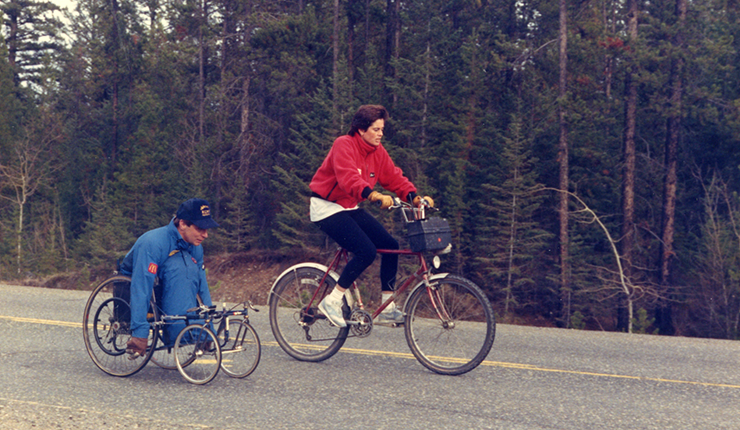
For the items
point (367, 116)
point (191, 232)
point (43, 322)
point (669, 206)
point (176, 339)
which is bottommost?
point (43, 322)

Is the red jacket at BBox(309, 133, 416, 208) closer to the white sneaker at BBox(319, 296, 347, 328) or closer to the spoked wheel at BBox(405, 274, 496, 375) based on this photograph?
the white sneaker at BBox(319, 296, 347, 328)

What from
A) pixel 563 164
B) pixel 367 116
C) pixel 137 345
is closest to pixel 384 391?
pixel 137 345

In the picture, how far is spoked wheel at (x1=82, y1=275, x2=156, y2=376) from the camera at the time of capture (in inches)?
203

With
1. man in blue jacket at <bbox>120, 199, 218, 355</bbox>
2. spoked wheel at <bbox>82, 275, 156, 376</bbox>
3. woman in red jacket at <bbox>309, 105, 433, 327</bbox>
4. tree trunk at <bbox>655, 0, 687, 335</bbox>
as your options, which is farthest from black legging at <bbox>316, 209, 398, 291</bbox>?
tree trunk at <bbox>655, 0, 687, 335</bbox>

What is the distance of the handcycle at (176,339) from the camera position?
496 cm

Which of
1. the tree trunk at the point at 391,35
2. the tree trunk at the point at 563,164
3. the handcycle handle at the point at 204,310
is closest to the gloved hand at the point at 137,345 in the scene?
the handcycle handle at the point at 204,310

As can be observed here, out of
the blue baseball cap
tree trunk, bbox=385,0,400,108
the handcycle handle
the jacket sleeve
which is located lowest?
the handcycle handle

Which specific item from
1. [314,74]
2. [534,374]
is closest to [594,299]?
[314,74]

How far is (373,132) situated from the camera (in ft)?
18.6

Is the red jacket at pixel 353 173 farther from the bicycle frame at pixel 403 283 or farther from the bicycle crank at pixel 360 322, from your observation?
the bicycle crank at pixel 360 322

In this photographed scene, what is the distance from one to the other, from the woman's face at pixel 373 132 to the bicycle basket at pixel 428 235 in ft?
2.66

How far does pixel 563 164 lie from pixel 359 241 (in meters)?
24.3

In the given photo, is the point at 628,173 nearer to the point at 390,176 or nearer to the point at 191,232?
the point at 390,176

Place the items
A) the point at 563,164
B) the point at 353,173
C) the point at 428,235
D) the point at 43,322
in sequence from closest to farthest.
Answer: the point at 428,235 < the point at 353,173 < the point at 43,322 < the point at 563,164
